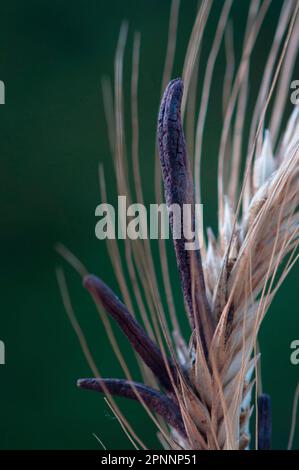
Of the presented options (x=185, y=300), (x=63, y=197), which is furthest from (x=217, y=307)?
(x=63, y=197)

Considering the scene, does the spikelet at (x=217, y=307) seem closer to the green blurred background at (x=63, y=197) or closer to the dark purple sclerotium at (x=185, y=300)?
the dark purple sclerotium at (x=185, y=300)

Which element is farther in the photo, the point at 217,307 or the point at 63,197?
the point at 63,197

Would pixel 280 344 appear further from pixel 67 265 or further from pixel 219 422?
pixel 219 422

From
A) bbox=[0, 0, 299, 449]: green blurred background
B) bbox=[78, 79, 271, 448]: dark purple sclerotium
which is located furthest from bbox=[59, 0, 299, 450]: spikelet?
bbox=[0, 0, 299, 449]: green blurred background

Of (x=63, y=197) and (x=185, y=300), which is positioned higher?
(x=63, y=197)

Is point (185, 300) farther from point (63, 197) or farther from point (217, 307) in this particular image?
point (63, 197)

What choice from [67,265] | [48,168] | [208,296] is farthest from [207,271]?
[67,265]

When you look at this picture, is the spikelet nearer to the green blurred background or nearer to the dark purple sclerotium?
the dark purple sclerotium

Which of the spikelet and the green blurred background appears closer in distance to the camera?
the spikelet
